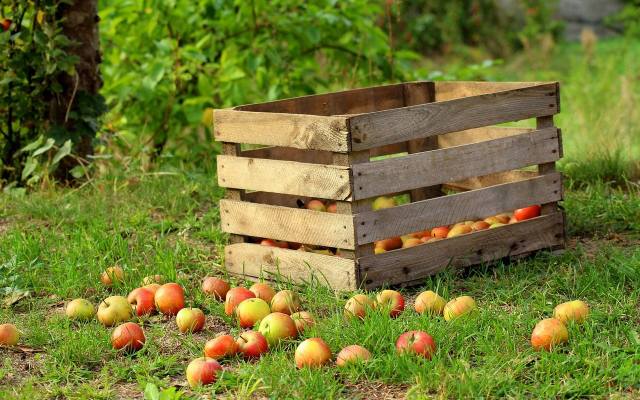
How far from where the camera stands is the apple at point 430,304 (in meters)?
3.44

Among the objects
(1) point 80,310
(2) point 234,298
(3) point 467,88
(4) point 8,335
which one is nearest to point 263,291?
(2) point 234,298

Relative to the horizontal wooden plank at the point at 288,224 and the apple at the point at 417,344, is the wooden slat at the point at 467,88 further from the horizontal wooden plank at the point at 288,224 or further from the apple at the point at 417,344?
the apple at the point at 417,344

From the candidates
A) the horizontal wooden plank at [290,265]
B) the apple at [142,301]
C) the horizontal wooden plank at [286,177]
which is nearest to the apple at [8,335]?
the apple at [142,301]

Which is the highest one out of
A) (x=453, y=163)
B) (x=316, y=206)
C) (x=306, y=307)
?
(x=453, y=163)

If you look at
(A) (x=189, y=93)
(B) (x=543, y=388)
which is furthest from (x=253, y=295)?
(A) (x=189, y=93)

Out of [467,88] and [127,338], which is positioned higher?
[467,88]

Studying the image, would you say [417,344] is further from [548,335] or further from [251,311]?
[251,311]

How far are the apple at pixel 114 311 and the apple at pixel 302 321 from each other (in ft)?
2.09

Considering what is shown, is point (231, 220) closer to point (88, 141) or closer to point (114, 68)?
point (88, 141)

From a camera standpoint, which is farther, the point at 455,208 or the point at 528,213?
the point at 528,213

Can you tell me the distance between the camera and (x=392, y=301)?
11.3 ft

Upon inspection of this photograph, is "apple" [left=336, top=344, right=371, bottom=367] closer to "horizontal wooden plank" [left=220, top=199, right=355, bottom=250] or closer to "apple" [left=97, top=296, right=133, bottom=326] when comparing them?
"horizontal wooden plank" [left=220, top=199, right=355, bottom=250]

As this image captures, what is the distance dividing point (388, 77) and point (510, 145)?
237 cm

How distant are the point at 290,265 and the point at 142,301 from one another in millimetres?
610
